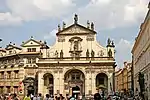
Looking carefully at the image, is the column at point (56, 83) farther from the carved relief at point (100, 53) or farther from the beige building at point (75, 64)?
the carved relief at point (100, 53)

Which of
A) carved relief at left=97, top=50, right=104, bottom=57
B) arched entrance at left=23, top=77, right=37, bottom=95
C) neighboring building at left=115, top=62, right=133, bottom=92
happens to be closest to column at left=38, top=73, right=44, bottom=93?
arched entrance at left=23, top=77, right=37, bottom=95

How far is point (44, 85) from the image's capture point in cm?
6531

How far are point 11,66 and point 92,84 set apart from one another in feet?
67.5

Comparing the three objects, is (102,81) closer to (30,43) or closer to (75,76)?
(75,76)

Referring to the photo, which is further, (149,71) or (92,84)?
(92,84)

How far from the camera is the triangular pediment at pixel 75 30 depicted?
64.9m

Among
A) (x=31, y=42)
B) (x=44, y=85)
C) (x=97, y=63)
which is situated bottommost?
(x=44, y=85)

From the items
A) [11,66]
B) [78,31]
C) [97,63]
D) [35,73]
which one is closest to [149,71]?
[97,63]

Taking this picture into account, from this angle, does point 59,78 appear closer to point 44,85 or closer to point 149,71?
point 44,85

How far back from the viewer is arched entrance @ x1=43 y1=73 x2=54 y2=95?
64.9m

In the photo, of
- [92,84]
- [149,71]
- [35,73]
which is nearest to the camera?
[149,71]

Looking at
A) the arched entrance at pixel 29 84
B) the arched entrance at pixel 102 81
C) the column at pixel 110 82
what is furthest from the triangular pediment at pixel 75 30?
the arched entrance at pixel 29 84

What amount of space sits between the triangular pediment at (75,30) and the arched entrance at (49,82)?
28.3 ft

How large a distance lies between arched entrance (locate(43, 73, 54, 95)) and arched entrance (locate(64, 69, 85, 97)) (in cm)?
282
